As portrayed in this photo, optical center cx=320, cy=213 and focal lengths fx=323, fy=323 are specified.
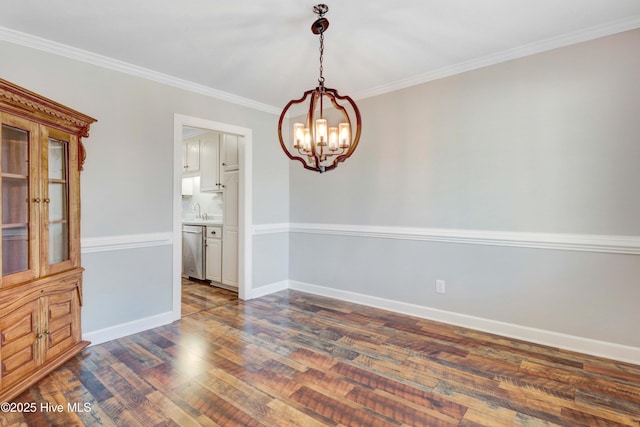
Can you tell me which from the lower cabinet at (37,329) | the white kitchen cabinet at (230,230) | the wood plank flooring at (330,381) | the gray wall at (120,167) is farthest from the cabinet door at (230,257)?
the lower cabinet at (37,329)

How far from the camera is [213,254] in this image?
15.7ft

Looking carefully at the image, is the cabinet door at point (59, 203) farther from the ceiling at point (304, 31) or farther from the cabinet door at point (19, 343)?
the ceiling at point (304, 31)

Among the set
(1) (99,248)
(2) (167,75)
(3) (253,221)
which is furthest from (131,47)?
(3) (253,221)

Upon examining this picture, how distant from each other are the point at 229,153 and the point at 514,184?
3.51m

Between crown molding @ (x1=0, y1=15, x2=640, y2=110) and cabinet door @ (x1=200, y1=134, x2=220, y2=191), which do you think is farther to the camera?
cabinet door @ (x1=200, y1=134, x2=220, y2=191)

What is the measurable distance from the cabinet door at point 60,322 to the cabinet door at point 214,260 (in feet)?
6.88

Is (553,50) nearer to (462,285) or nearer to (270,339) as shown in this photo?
(462,285)

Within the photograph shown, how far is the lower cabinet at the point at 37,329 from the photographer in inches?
78.5

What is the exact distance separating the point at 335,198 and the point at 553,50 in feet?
8.37

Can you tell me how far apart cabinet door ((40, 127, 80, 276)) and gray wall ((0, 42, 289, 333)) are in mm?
180

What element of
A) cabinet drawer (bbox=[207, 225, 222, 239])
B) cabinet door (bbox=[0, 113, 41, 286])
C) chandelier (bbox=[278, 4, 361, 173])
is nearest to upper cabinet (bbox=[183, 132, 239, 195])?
cabinet drawer (bbox=[207, 225, 222, 239])

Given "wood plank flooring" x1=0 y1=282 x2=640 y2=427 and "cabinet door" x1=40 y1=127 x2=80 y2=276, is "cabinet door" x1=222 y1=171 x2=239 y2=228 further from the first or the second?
"cabinet door" x1=40 y1=127 x2=80 y2=276

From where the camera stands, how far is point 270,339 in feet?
9.53

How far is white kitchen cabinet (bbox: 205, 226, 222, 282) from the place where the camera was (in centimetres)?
467
